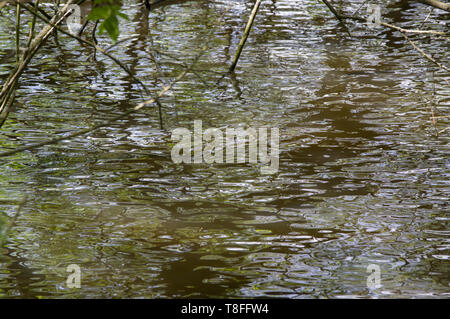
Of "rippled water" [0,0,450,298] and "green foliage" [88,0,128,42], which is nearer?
"green foliage" [88,0,128,42]

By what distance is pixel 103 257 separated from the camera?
15.9ft

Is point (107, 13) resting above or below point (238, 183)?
above

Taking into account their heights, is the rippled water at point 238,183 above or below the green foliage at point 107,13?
below

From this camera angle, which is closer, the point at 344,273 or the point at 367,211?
the point at 344,273

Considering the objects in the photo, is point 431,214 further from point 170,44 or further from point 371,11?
point 371,11

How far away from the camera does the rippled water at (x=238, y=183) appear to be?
4.65m

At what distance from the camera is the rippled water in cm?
465

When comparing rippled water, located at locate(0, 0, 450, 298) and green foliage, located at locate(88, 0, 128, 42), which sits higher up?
green foliage, located at locate(88, 0, 128, 42)

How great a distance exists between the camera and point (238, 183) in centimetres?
603

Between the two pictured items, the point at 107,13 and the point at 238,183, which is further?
the point at 238,183

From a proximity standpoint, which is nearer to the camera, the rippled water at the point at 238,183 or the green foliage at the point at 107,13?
the green foliage at the point at 107,13
